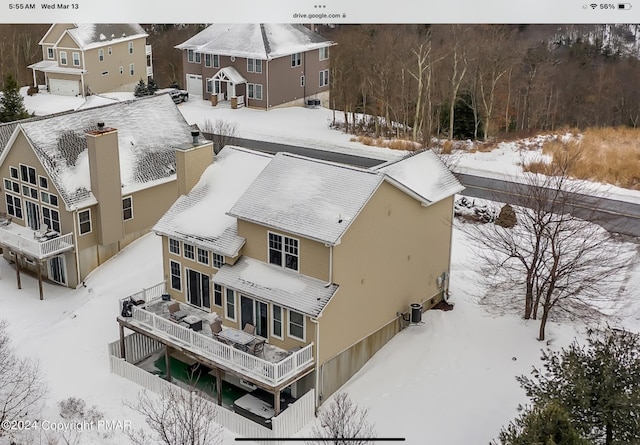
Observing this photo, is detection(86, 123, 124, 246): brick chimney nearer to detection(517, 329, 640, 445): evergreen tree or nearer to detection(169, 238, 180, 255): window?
detection(169, 238, 180, 255): window

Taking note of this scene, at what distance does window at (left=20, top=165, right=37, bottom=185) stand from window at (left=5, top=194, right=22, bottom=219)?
58 cm

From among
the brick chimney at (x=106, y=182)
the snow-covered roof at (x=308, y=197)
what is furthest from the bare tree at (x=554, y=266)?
the brick chimney at (x=106, y=182)

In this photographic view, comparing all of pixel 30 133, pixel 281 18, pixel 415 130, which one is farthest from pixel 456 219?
pixel 281 18

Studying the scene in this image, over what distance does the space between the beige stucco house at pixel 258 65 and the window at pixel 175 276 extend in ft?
49.2

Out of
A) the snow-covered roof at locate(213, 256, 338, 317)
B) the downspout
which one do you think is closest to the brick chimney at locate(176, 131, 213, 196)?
the snow-covered roof at locate(213, 256, 338, 317)

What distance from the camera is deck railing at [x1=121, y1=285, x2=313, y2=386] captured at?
12.3 m

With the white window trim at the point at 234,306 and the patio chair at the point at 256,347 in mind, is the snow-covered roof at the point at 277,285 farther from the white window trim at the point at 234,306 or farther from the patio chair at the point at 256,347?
the patio chair at the point at 256,347

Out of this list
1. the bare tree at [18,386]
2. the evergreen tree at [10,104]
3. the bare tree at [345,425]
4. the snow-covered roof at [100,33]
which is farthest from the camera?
the snow-covered roof at [100,33]

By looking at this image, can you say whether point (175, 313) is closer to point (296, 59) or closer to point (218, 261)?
point (218, 261)

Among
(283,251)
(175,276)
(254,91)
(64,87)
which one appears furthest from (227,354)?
(64,87)

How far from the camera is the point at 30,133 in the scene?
55.6 ft

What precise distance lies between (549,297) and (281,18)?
307 inches

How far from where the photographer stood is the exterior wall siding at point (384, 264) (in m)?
12.8

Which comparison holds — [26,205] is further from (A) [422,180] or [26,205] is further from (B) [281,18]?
(B) [281,18]
